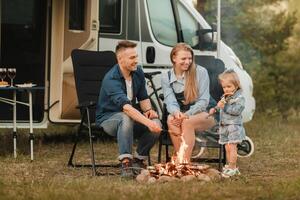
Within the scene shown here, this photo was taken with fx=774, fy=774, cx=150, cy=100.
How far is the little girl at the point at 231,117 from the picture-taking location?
584 cm

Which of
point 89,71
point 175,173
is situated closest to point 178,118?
point 175,173

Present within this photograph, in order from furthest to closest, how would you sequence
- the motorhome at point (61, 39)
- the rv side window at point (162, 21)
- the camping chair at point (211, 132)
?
1. the rv side window at point (162, 21)
2. the motorhome at point (61, 39)
3. the camping chair at point (211, 132)

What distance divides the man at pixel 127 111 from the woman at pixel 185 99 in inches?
6.2

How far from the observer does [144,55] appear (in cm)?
780

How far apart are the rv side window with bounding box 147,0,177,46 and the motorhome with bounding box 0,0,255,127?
11 mm

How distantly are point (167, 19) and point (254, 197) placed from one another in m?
3.68

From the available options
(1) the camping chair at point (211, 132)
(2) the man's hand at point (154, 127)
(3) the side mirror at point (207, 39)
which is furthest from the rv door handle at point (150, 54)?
(2) the man's hand at point (154, 127)

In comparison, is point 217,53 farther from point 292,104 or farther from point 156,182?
point 292,104

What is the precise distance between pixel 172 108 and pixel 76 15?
2033mm

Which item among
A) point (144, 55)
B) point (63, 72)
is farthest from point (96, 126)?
point (144, 55)

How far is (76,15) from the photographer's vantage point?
7.43 metres

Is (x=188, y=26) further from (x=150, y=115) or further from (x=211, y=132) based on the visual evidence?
(x=150, y=115)

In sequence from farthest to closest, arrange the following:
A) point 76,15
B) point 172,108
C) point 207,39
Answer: point 207,39 < point 76,15 < point 172,108

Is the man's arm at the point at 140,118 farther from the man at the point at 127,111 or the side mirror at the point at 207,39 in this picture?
the side mirror at the point at 207,39
